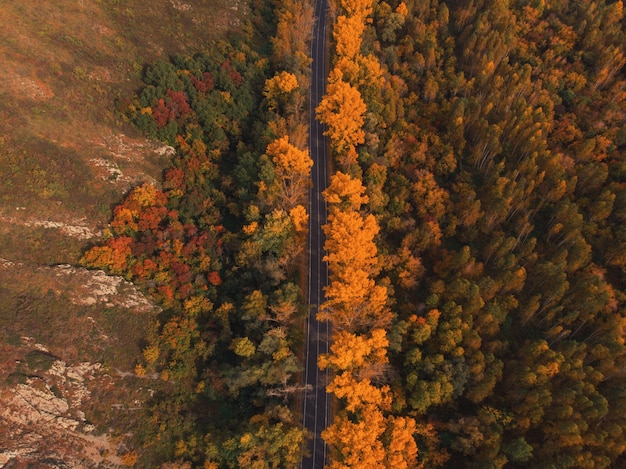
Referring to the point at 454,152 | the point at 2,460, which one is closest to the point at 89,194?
the point at 2,460

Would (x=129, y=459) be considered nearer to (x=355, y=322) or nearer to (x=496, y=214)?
(x=355, y=322)

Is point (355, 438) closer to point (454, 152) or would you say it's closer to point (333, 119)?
point (333, 119)

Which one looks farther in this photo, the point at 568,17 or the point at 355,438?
the point at 568,17

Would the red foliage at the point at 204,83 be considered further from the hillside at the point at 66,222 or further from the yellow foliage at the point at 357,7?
the yellow foliage at the point at 357,7

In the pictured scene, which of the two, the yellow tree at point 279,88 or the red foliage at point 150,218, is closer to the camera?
the red foliage at point 150,218

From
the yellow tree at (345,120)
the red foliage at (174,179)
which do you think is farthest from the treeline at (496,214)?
the red foliage at (174,179)

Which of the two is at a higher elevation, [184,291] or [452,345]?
[184,291]

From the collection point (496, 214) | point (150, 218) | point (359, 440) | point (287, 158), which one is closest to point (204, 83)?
point (287, 158)

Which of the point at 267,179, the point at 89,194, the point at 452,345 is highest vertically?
the point at 267,179
